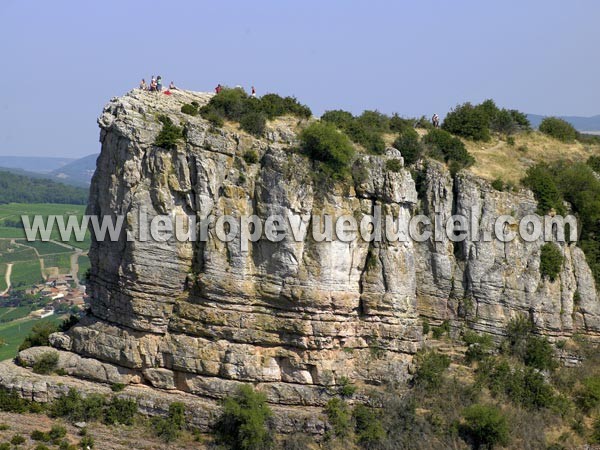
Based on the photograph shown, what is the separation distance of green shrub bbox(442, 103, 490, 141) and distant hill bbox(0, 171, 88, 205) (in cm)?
14420

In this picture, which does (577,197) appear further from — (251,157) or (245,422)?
(245,422)

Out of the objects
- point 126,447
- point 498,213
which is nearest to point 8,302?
point 126,447

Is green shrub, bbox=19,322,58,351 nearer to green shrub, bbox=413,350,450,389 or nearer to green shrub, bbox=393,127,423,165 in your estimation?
green shrub, bbox=413,350,450,389

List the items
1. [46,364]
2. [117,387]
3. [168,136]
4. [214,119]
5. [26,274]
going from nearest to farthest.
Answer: [168,136] → [117,387] → [214,119] → [46,364] → [26,274]

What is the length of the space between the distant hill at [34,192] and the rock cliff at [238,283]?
144083mm

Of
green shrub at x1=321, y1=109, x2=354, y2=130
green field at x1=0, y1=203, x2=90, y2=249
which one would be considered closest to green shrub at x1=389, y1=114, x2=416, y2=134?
green shrub at x1=321, y1=109, x2=354, y2=130

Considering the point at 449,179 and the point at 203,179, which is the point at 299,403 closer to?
the point at 203,179

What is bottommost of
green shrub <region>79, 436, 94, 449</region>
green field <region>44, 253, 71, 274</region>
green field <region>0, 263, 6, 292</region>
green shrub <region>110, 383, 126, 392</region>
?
green field <region>0, 263, 6, 292</region>

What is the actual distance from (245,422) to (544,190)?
1763 cm

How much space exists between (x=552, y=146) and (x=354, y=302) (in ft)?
55.2

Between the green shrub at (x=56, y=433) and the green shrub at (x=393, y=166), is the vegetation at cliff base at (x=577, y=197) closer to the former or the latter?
the green shrub at (x=393, y=166)

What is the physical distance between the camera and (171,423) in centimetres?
2947

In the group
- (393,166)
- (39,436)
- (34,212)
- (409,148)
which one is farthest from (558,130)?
A: (34,212)

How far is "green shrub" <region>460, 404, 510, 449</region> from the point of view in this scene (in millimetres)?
28984
